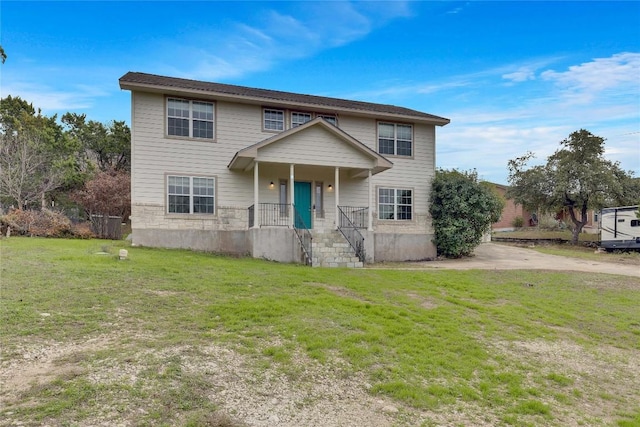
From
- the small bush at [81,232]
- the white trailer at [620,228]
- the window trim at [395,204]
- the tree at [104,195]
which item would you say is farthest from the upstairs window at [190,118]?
the white trailer at [620,228]

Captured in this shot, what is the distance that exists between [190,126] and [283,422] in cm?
1444

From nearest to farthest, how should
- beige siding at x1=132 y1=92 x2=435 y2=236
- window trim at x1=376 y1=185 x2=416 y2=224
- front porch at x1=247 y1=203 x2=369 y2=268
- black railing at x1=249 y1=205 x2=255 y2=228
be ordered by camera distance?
front porch at x1=247 y1=203 x2=369 y2=268 → beige siding at x1=132 y1=92 x2=435 y2=236 → black railing at x1=249 y1=205 x2=255 y2=228 → window trim at x1=376 y1=185 x2=416 y2=224

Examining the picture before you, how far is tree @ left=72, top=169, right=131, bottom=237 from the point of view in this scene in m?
22.2

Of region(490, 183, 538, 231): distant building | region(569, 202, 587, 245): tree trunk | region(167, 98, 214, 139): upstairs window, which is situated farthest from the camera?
region(490, 183, 538, 231): distant building

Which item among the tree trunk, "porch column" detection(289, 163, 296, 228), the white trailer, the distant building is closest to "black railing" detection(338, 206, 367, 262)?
"porch column" detection(289, 163, 296, 228)

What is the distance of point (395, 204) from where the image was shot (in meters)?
18.8

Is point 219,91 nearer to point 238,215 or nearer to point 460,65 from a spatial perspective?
point 238,215

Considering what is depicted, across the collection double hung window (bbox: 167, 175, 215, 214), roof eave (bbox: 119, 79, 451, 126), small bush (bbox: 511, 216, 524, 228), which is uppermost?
roof eave (bbox: 119, 79, 451, 126)

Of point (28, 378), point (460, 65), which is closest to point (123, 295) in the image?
point (28, 378)

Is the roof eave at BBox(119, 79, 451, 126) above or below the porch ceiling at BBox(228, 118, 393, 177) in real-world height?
above

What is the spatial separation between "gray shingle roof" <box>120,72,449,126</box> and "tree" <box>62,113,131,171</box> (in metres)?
14.2

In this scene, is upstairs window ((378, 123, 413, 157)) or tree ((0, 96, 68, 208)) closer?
upstairs window ((378, 123, 413, 157))

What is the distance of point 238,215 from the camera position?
647 inches

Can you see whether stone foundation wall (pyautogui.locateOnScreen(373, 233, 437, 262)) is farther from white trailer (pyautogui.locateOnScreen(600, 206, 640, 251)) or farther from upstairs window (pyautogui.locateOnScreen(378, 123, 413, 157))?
white trailer (pyautogui.locateOnScreen(600, 206, 640, 251))
